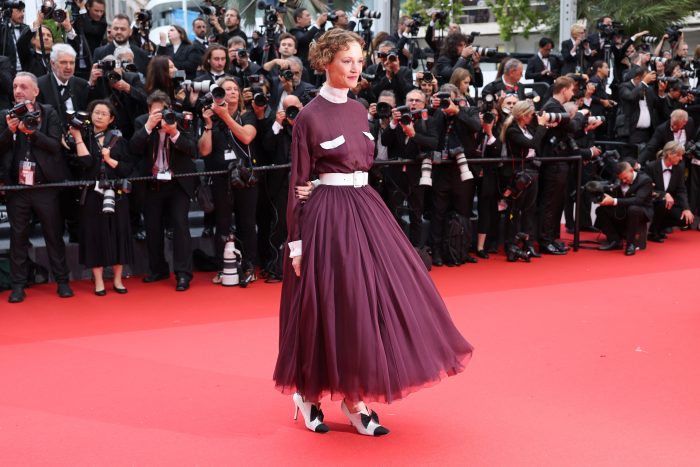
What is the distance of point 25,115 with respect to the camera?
6.05 metres

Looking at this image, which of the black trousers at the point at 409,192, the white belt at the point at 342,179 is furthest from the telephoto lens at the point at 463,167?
the white belt at the point at 342,179

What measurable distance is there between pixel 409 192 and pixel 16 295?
3.19m

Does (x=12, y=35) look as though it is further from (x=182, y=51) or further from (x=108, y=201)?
(x=108, y=201)

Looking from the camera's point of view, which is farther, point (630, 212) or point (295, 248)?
point (630, 212)

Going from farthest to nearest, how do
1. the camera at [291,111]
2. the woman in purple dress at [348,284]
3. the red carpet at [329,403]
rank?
the camera at [291,111] → the red carpet at [329,403] → the woman in purple dress at [348,284]

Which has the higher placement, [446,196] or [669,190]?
[446,196]

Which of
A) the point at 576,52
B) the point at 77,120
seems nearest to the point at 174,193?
the point at 77,120

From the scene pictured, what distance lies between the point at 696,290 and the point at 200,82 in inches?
157

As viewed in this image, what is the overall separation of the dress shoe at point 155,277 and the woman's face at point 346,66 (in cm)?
380

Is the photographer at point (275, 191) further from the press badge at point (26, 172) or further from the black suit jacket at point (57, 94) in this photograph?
A: the press badge at point (26, 172)

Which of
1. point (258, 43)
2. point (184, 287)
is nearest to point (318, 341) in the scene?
point (184, 287)

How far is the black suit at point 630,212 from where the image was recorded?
27.5ft

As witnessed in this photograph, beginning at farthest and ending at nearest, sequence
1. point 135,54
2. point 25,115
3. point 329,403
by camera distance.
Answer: point 135,54, point 25,115, point 329,403

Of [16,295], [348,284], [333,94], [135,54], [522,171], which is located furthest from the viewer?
[135,54]
